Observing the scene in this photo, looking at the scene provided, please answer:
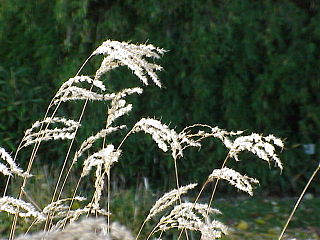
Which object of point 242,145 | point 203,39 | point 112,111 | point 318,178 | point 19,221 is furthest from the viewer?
point 318,178

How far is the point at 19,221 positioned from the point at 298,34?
2607 millimetres

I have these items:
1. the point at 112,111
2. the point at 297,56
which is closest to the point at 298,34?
the point at 297,56

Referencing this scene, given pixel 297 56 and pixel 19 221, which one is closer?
pixel 19 221

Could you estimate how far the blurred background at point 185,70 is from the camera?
17.7ft

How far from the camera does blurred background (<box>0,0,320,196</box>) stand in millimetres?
5391

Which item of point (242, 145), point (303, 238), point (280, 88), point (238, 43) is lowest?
point (303, 238)

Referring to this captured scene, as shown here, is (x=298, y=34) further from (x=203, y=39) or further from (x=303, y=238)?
(x=303, y=238)

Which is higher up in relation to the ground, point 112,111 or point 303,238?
point 112,111

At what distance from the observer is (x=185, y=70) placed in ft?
18.1

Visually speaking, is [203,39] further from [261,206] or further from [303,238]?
[303,238]

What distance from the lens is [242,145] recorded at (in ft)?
7.94

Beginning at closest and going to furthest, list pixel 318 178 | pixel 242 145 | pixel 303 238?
pixel 242 145, pixel 303 238, pixel 318 178

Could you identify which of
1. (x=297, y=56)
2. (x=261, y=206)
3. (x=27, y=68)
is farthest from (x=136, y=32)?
(x=261, y=206)

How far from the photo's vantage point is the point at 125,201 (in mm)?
4434
